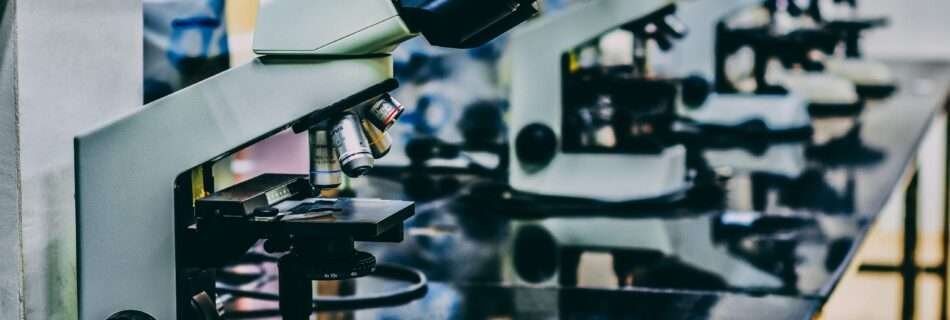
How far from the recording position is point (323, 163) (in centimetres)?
102

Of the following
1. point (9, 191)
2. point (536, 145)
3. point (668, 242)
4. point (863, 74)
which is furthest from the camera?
point (863, 74)

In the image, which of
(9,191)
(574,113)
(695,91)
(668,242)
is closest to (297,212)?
(9,191)

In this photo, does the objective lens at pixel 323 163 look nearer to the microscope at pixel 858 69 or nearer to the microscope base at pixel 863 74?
the microscope at pixel 858 69

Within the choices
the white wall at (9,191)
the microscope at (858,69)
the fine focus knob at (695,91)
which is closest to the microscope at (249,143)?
the white wall at (9,191)

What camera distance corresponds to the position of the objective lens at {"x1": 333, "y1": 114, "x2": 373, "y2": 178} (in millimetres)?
971

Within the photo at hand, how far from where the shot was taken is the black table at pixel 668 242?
1.41 metres

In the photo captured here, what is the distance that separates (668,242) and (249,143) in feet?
3.20

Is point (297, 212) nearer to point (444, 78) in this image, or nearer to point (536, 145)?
point (536, 145)

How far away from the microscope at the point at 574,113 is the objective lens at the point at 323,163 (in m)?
1.28

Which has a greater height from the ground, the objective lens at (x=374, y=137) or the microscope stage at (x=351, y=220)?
the objective lens at (x=374, y=137)

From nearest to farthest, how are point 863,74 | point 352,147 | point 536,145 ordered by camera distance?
point 352,147, point 536,145, point 863,74

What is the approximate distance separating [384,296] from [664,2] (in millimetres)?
1166

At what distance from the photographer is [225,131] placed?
3.41 ft

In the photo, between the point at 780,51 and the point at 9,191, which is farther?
the point at 780,51
